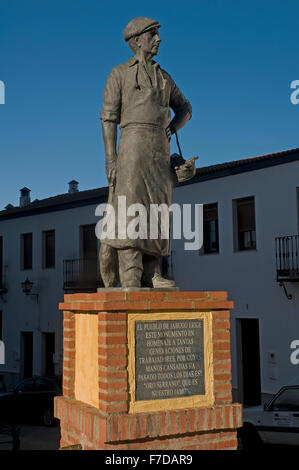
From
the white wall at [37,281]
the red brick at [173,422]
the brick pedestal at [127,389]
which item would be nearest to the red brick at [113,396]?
the brick pedestal at [127,389]

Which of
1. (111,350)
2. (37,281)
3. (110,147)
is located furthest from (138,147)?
(37,281)

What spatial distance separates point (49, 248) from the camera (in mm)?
22453

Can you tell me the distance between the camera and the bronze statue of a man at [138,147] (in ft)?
16.6

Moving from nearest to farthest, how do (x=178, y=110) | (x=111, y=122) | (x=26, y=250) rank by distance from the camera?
1. (x=111, y=122)
2. (x=178, y=110)
3. (x=26, y=250)

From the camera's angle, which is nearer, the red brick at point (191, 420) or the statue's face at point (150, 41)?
the red brick at point (191, 420)

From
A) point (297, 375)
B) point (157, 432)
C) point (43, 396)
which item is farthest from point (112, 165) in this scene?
point (43, 396)

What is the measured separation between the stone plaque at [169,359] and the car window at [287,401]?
595cm

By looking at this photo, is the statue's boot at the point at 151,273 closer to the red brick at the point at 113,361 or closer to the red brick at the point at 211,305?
the red brick at the point at 211,305

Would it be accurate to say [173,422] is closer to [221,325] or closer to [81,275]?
[221,325]

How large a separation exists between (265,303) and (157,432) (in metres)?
11.1

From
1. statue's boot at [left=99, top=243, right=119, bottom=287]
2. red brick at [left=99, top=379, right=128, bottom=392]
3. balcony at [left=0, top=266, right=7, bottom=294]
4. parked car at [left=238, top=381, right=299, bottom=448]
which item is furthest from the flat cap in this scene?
balcony at [left=0, top=266, right=7, bottom=294]

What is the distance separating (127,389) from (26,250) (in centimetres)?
1955
